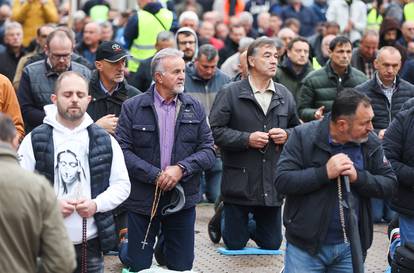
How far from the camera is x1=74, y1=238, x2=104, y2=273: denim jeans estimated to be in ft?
24.9

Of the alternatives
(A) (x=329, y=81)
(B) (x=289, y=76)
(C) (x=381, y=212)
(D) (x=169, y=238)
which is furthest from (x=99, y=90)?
(C) (x=381, y=212)

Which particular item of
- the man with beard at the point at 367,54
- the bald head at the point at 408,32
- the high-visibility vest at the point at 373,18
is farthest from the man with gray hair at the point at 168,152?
the high-visibility vest at the point at 373,18

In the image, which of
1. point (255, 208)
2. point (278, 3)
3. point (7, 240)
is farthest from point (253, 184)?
point (278, 3)

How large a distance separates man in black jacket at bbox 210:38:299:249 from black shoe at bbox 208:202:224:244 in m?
0.88

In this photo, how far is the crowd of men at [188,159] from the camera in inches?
290

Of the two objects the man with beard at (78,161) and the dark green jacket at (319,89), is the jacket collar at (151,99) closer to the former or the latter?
the man with beard at (78,161)

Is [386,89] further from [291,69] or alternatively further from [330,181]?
[330,181]

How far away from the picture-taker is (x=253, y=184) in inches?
424

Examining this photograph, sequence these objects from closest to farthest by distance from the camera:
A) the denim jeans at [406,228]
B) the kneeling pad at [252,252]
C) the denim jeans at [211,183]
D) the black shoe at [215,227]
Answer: the denim jeans at [406,228]
the kneeling pad at [252,252]
the black shoe at [215,227]
the denim jeans at [211,183]

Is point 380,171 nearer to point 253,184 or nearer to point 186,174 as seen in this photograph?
point 186,174

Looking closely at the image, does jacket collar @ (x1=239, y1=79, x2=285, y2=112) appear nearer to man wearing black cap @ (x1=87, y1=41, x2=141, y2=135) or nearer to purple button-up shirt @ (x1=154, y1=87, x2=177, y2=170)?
man wearing black cap @ (x1=87, y1=41, x2=141, y2=135)

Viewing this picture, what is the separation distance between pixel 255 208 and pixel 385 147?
251 cm

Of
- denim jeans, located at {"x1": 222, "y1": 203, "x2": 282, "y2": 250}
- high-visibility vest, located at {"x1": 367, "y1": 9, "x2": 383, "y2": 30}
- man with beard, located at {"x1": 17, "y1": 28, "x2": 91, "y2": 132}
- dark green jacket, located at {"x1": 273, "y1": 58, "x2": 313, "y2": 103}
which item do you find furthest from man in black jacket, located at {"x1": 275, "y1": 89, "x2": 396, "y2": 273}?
high-visibility vest, located at {"x1": 367, "y1": 9, "x2": 383, "y2": 30}

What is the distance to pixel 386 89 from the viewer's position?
40.4 feet
